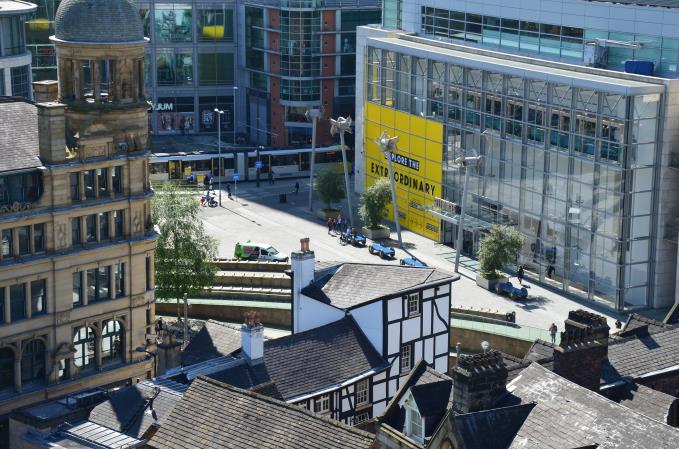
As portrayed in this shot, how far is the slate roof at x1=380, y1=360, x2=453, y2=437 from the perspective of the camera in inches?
2154

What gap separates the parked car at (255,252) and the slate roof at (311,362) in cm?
3920

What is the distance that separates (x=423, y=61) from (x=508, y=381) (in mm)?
66400

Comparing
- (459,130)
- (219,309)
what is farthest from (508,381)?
(459,130)

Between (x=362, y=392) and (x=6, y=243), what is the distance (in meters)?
19.6

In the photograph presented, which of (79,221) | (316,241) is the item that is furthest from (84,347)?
(316,241)

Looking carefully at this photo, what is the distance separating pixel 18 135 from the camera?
7656cm

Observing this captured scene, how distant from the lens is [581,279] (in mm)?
106375

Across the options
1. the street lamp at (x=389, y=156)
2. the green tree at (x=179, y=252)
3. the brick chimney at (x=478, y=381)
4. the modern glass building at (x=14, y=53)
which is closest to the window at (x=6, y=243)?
the green tree at (x=179, y=252)

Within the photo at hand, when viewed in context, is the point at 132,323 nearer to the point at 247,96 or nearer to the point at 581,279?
the point at 581,279

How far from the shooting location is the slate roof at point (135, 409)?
62375mm

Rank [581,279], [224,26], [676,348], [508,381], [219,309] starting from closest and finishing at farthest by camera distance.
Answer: [508,381], [676,348], [219,309], [581,279], [224,26]

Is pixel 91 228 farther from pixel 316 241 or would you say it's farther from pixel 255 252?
pixel 316 241

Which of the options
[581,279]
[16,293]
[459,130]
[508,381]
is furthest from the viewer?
[459,130]

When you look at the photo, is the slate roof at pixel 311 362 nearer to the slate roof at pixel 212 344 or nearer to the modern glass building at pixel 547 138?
the slate roof at pixel 212 344
